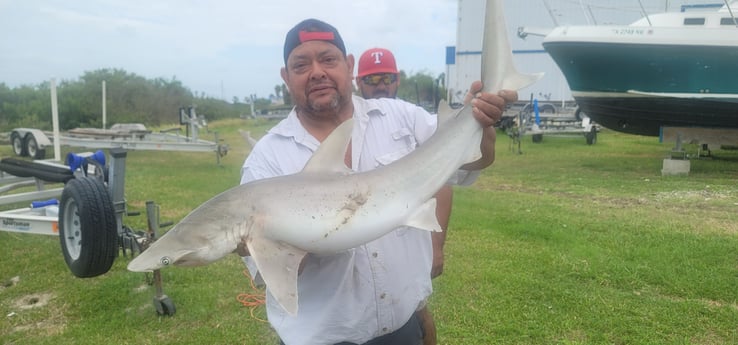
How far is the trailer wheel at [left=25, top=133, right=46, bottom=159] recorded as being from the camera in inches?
584

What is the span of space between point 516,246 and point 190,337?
3.97 m

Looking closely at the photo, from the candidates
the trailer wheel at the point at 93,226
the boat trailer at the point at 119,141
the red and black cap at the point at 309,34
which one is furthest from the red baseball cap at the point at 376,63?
the boat trailer at the point at 119,141

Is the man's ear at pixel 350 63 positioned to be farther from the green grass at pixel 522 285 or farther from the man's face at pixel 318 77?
the green grass at pixel 522 285

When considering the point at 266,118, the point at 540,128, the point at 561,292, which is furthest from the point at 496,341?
the point at 266,118

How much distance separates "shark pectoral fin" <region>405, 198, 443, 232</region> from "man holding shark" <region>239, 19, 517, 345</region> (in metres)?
0.26

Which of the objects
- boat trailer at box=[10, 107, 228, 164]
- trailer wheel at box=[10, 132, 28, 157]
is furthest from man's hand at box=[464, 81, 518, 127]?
trailer wheel at box=[10, 132, 28, 157]

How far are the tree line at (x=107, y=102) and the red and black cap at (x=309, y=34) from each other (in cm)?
2437

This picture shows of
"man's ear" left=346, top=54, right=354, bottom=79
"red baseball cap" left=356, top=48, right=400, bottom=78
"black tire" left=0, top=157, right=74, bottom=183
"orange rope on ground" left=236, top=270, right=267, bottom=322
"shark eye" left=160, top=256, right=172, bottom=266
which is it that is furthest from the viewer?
"black tire" left=0, top=157, right=74, bottom=183

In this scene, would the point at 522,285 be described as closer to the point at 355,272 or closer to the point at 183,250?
the point at 355,272

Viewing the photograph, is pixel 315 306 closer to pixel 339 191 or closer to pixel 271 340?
pixel 339 191

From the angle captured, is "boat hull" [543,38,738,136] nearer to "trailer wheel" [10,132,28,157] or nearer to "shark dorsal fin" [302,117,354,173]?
"shark dorsal fin" [302,117,354,173]

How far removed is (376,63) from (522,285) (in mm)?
2750

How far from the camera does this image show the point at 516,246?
6559 millimetres

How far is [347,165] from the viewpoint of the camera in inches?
88.3
